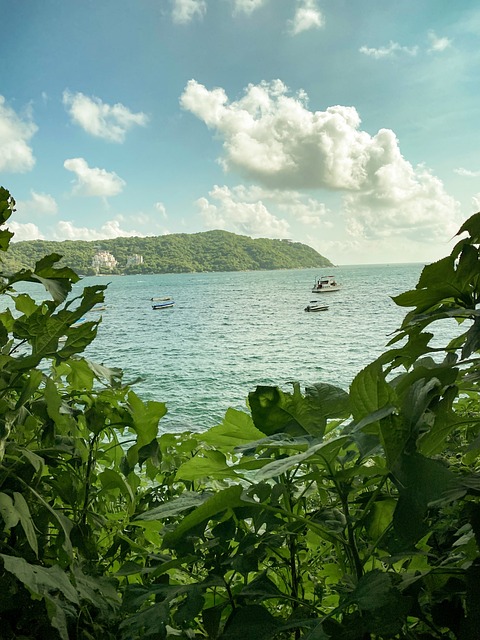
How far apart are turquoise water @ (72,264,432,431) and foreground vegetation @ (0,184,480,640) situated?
0.06 metres

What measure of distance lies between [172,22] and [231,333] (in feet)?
128

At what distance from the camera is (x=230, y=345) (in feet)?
70.8

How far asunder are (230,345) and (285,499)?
2117cm

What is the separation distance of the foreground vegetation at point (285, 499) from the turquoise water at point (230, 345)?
6cm

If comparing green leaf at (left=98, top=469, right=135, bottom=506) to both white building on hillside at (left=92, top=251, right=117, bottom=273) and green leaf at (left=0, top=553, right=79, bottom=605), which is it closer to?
green leaf at (left=0, top=553, right=79, bottom=605)

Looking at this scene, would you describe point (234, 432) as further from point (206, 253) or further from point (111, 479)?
point (206, 253)

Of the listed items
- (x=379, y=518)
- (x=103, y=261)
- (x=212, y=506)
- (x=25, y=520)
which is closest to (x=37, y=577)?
(x=25, y=520)

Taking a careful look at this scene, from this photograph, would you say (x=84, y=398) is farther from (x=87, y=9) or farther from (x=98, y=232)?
(x=98, y=232)

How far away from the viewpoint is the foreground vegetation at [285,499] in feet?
1.00

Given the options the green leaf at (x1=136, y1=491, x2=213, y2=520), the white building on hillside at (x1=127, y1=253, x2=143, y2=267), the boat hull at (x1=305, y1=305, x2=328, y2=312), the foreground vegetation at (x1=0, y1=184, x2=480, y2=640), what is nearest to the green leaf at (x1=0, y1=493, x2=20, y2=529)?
the foreground vegetation at (x1=0, y1=184, x2=480, y2=640)

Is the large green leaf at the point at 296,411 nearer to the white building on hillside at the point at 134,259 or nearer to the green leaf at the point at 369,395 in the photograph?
the green leaf at the point at 369,395

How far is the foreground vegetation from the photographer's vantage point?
0.30 metres

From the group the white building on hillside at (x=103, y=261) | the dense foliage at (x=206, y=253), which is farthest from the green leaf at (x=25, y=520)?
the dense foliage at (x=206, y=253)

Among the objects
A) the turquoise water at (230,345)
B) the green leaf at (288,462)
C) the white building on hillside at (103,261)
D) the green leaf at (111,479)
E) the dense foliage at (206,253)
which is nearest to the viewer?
the green leaf at (288,462)
